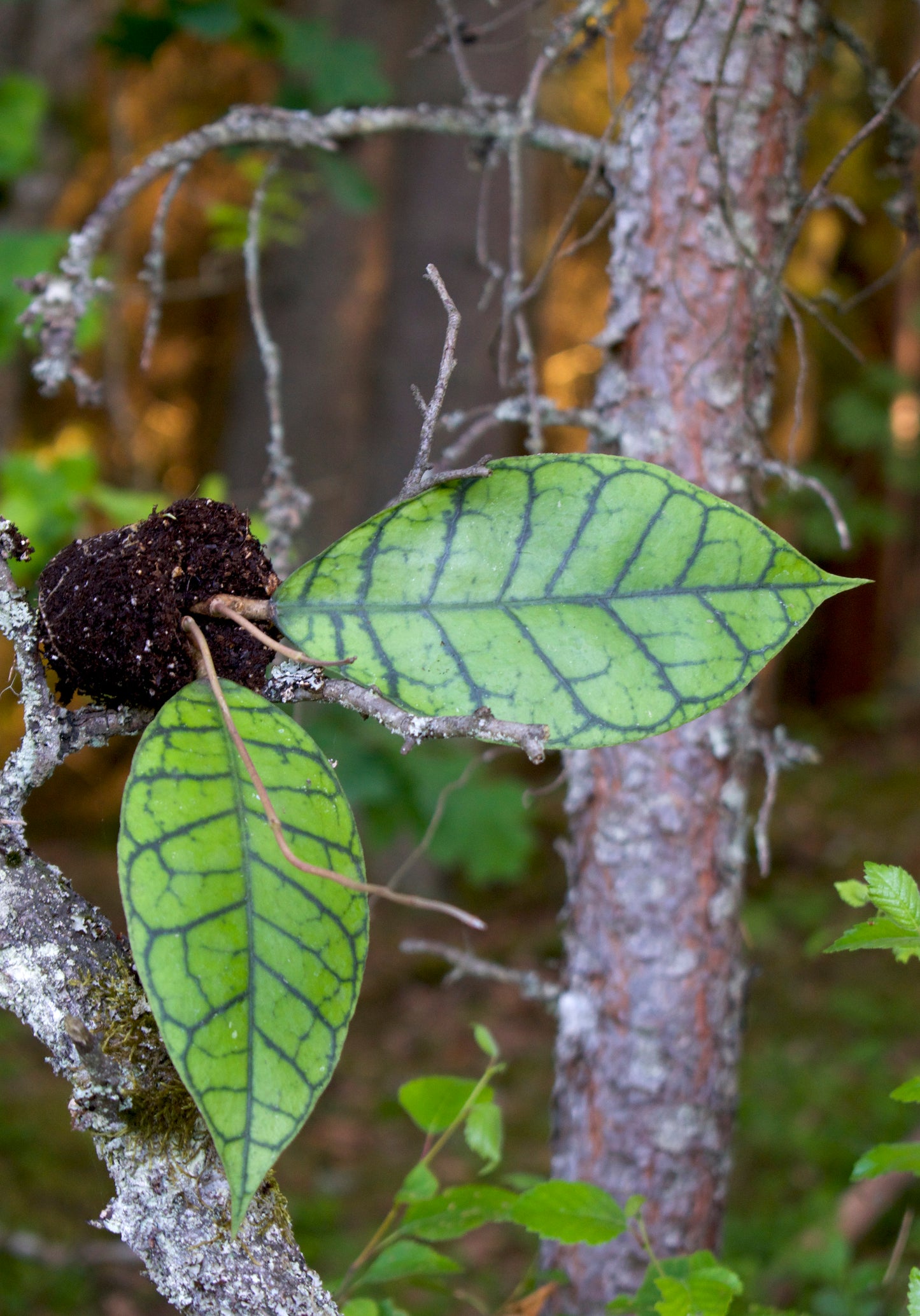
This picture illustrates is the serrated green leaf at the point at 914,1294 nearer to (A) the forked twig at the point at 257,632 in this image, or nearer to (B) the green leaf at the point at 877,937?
(B) the green leaf at the point at 877,937

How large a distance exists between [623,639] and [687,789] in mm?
452

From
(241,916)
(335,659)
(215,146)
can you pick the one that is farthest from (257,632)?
(215,146)

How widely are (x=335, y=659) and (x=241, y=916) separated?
0.15 m

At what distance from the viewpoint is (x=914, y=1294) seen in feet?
1.83

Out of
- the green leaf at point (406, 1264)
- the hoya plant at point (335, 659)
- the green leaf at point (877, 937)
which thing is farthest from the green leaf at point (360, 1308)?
the green leaf at point (877, 937)

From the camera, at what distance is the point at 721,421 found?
37.9 inches

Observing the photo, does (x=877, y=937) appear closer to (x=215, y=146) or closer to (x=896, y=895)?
(x=896, y=895)

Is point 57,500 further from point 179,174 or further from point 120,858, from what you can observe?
point 120,858

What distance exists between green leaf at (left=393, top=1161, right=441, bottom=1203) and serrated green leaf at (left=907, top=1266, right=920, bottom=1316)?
1.33ft

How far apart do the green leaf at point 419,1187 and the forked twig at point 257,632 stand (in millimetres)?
520

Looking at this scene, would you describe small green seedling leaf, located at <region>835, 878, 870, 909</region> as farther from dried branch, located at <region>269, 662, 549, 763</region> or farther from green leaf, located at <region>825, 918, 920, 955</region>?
dried branch, located at <region>269, 662, 549, 763</region>

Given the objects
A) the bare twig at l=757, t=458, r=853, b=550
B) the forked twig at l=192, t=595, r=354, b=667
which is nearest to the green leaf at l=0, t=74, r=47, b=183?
the bare twig at l=757, t=458, r=853, b=550

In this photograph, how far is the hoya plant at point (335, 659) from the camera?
51cm

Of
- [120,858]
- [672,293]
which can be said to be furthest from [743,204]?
→ [120,858]
